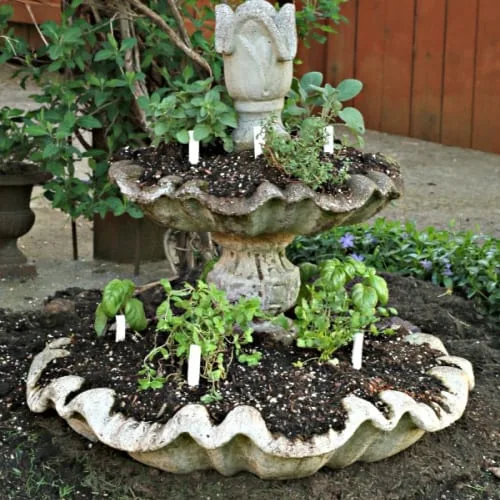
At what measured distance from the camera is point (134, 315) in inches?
156

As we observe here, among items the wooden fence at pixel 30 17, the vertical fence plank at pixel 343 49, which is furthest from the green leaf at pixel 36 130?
the wooden fence at pixel 30 17

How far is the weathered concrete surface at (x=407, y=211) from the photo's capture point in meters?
5.66

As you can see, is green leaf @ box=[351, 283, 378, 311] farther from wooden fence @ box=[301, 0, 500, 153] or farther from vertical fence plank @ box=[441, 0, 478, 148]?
vertical fence plank @ box=[441, 0, 478, 148]

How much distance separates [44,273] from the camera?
5781mm

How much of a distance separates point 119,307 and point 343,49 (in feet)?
19.4

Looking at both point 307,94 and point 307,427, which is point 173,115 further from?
point 307,427

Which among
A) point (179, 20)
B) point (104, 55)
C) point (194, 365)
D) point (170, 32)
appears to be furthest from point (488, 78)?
point (194, 365)

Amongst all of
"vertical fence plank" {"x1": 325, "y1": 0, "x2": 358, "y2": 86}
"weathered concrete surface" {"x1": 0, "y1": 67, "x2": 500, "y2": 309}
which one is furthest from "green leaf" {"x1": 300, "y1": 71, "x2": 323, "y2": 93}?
"vertical fence plank" {"x1": 325, "y1": 0, "x2": 358, "y2": 86}

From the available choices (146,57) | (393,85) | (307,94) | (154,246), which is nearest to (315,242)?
(154,246)

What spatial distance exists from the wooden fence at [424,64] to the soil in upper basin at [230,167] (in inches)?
182

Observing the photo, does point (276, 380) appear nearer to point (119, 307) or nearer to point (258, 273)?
point (258, 273)

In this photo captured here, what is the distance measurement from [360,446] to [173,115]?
4.24ft

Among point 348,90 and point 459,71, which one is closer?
point 348,90

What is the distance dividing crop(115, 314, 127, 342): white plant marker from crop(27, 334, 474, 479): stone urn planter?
321mm
